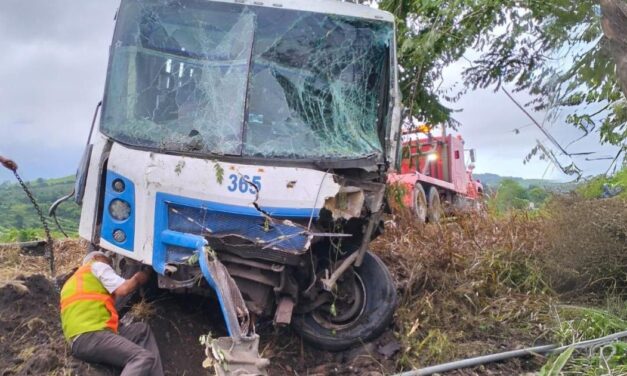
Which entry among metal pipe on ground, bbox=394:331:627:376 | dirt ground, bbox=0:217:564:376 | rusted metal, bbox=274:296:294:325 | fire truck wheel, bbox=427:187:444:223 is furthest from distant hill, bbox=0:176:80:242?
metal pipe on ground, bbox=394:331:627:376

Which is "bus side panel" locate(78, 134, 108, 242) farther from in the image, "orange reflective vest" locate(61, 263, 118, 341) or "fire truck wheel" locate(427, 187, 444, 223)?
"fire truck wheel" locate(427, 187, 444, 223)

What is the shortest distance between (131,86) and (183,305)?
72.8 inches

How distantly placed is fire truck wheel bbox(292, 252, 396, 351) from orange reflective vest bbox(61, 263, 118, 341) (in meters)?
1.40

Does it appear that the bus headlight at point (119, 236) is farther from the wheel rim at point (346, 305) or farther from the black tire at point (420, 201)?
the black tire at point (420, 201)

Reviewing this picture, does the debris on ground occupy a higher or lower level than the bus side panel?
lower

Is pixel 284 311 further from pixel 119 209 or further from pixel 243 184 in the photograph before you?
pixel 119 209

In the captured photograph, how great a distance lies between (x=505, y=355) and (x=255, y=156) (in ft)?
7.53

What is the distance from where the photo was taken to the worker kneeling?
159 inches

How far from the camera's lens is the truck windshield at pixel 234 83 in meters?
4.32

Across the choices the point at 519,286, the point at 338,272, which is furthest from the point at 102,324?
the point at 519,286

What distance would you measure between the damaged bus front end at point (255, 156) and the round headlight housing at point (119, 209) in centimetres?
1

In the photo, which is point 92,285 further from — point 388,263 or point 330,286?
point 388,263

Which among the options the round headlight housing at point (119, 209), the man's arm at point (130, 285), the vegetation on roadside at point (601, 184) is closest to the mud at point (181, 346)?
the man's arm at point (130, 285)

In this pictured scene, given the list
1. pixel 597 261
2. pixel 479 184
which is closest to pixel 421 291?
pixel 597 261
